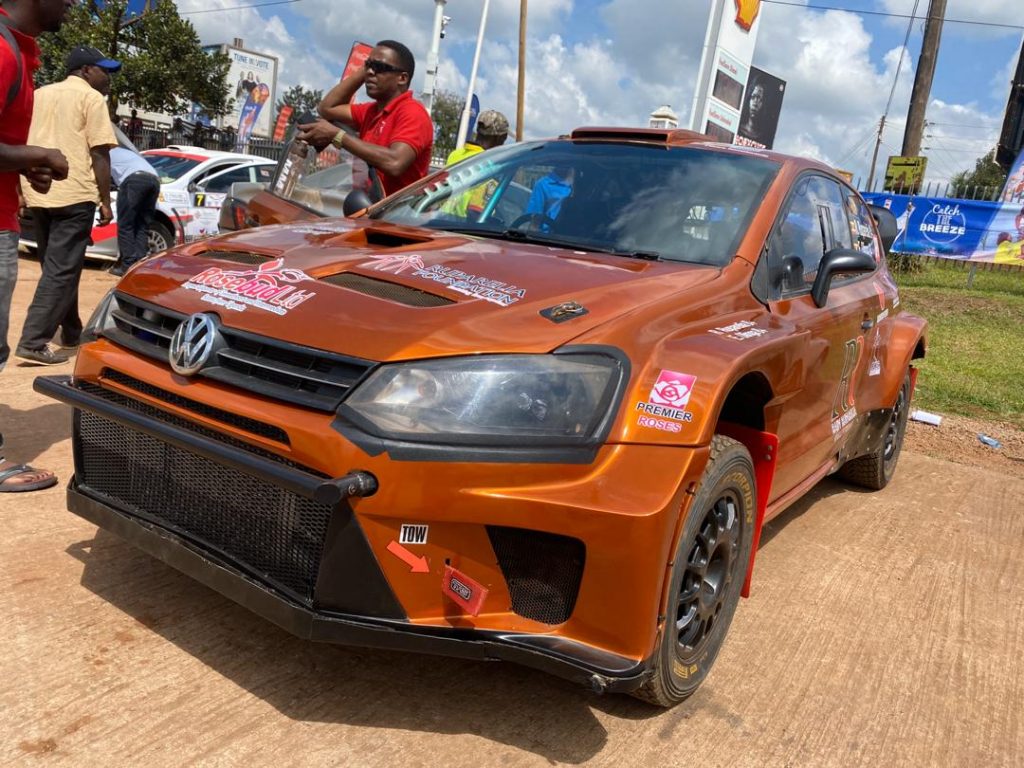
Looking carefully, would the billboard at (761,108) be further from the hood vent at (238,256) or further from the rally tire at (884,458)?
the hood vent at (238,256)

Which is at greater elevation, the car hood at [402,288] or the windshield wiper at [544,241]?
the windshield wiper at [544,241]

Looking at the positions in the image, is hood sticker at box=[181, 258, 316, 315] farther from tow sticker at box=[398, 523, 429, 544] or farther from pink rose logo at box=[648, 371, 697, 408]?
pink rose logo at box=[648, 371, 697, 408]

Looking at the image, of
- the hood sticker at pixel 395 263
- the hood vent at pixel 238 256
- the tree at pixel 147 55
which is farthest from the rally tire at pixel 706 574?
the tree at pixel 147 55

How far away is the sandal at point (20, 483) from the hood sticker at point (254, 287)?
5.15 ft

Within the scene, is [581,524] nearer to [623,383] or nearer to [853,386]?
[623,383]

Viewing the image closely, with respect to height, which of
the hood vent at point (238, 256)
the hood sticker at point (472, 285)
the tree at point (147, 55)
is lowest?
the hood vent at point (238, 256)

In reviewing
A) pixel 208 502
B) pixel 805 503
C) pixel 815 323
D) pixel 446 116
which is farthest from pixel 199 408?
pixel 446 116

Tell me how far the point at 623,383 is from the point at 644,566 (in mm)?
451

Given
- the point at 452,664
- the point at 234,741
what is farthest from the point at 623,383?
the point at 234,741

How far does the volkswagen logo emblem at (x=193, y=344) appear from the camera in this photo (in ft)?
7.79

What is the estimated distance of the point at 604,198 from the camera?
3426 mm

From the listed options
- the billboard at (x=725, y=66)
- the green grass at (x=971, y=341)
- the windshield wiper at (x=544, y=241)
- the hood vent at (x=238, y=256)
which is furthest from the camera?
the billboard at (x=725, y=66)

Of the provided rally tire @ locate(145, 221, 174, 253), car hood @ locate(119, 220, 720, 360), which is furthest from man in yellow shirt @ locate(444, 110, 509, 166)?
rally tire @ locate(145, 221, 174, 253)

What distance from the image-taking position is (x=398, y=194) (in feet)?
13.1
